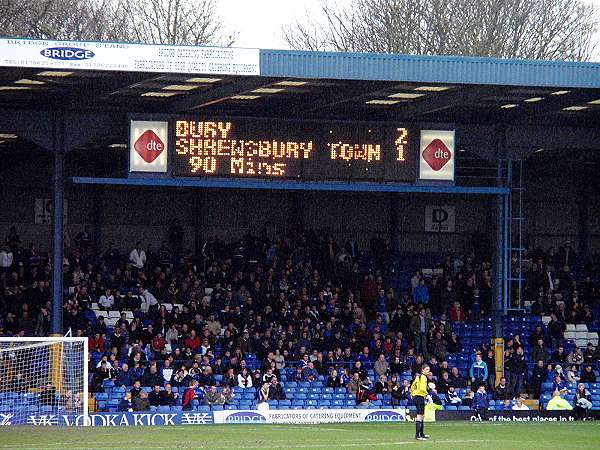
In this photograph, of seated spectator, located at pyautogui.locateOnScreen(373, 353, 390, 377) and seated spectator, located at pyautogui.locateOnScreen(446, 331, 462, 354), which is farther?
seated spectator, located at pyautogui.locateOnScreen(446, 331, 462, 354)

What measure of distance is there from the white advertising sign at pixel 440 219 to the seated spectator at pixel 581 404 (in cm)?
1307

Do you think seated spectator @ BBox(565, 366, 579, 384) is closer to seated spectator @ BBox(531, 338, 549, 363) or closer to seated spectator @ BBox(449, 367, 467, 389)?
seated spectator @ BBox(531, 338, 549, 363)

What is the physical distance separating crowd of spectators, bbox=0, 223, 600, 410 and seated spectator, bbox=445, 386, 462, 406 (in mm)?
118

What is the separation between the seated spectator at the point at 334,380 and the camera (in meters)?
34.2

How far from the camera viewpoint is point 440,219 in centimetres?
4716

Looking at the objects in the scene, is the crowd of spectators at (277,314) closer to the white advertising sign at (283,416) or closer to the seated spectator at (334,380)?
the seated spectator at (334,380)

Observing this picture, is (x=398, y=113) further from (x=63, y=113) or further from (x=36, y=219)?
(x=36, y=219)

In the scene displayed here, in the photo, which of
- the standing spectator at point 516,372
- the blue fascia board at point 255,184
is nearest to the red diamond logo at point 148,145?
the blue fascia board at point 255,184

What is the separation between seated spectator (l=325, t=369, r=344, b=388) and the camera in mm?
34219

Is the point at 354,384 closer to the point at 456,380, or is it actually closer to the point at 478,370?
the point at 456,380

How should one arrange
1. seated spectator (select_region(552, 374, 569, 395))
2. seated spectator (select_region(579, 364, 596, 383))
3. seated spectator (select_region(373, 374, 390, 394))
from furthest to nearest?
seated spectator (select_region(579, 364, 596, 383)) < seated spectator (select_region(552, 374, 569, 395)) < seated spectator (select_region(373, 374, 390, 394))

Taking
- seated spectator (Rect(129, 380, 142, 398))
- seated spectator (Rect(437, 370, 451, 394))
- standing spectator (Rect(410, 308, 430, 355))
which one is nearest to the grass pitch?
seated spectator (Rect(129, 380, 142, 398))

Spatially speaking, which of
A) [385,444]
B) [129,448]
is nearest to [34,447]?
[129,448]

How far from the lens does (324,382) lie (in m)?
34.6
